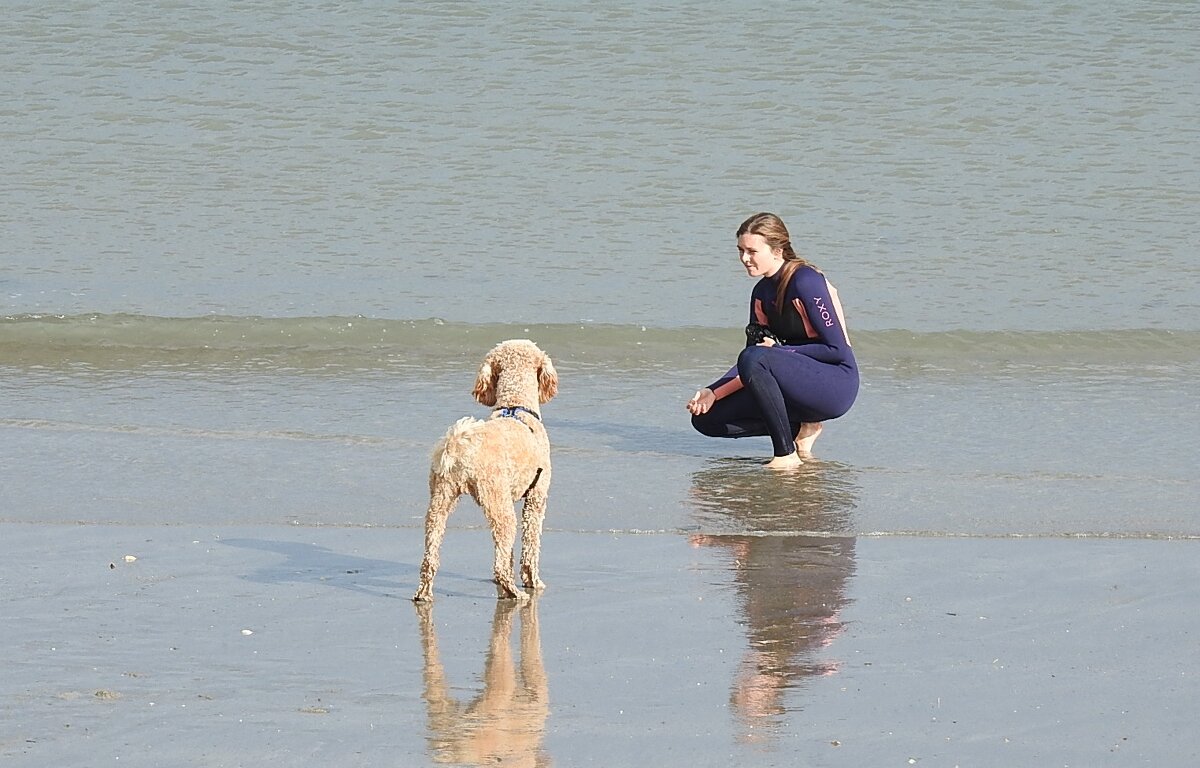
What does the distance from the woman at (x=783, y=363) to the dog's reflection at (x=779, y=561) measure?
0.29 meters

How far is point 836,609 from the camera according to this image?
5.32m

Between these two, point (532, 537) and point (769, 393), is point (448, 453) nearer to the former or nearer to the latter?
point (532, 537)

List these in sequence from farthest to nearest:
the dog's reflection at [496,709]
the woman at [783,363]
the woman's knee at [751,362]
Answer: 1. the woman's knee at [751,362]
2. the woman at [783,363]
3. the dog's reflection at [496,709]

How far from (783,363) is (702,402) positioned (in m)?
0.41

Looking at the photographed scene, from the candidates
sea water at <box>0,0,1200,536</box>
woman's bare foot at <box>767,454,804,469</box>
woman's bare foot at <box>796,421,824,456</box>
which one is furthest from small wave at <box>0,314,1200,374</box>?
woman's bare foot at <box>767,454,804,469</box>

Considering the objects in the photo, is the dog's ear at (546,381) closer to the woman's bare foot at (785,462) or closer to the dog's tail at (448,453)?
the dog's tail at (448,453)

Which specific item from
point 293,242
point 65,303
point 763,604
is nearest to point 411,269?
point 293,242

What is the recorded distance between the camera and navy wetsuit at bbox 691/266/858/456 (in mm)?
7953

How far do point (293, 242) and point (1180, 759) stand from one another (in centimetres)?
1095

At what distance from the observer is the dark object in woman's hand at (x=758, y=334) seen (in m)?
8.24

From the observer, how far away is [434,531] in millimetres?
5367

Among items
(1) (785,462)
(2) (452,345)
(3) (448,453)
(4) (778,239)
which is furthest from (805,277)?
(2) (452,345)

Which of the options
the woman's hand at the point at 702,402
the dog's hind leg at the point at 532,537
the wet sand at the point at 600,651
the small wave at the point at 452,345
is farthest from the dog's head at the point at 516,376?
the small wave at the point at 452,345

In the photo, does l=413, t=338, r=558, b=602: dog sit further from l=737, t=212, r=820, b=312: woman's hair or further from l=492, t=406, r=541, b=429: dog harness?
l=737, t=212, r=820, b=312: woman's hair
